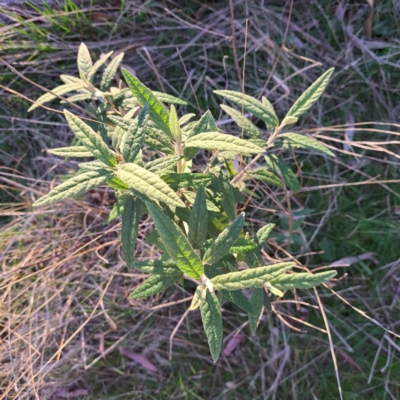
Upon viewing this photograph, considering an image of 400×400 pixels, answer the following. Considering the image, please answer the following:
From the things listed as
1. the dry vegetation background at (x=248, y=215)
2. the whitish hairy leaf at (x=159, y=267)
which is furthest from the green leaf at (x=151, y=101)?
the dry vegetation background at (x=248, y=215)

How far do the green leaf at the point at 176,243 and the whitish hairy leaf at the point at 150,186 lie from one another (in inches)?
2.2

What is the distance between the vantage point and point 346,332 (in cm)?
254

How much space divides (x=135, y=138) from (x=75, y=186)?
0.76 ft

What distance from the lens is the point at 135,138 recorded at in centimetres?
128

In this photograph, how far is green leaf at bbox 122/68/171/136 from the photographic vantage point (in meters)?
1.30

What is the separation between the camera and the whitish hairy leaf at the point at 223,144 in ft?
4.18

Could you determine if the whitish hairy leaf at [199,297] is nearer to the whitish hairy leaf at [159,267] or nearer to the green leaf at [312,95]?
the whitish hairy leaf at [159,267]

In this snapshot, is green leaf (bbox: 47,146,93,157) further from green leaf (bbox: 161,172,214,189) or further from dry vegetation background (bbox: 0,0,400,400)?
dry vegetation background (bbox: 0,0,400,400)

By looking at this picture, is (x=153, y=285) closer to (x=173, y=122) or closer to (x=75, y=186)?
(x=75, y=186)

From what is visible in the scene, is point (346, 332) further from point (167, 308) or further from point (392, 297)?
point (167, 308)

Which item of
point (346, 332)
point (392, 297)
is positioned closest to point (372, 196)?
point (392, 297)

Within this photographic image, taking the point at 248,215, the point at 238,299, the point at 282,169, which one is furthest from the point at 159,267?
the point at 248,215

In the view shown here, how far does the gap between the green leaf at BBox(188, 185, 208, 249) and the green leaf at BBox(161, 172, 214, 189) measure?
3.4 inches

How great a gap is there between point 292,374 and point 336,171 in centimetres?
127
